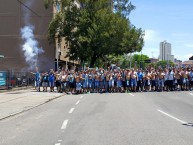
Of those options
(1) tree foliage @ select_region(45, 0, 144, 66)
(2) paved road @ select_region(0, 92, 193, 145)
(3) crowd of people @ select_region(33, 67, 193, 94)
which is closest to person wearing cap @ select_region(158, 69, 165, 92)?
(3) crowd of people @ select_region(33, 67, 193, 94)

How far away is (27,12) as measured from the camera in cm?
5569

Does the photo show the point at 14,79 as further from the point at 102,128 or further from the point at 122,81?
the point at 102,128

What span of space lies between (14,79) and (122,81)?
1160 cm

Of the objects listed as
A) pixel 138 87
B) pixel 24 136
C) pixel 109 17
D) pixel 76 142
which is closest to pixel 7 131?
pixel 24 136

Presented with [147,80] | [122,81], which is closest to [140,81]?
[147,80]

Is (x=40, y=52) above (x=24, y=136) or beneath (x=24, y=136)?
above

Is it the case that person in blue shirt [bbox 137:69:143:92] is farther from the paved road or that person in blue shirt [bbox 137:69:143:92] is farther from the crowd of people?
the paved road

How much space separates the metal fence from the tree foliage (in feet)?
29.3

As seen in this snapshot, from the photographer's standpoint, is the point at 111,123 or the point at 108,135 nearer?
the point at 108,135

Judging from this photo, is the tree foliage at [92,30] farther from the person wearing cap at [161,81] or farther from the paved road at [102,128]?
the paved road at [102,128]

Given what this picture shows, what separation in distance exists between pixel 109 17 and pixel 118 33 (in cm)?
245

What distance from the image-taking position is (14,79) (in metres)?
40.1

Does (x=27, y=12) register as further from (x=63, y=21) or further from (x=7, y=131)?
(x=7, y=131)

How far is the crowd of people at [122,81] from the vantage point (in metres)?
33.4
